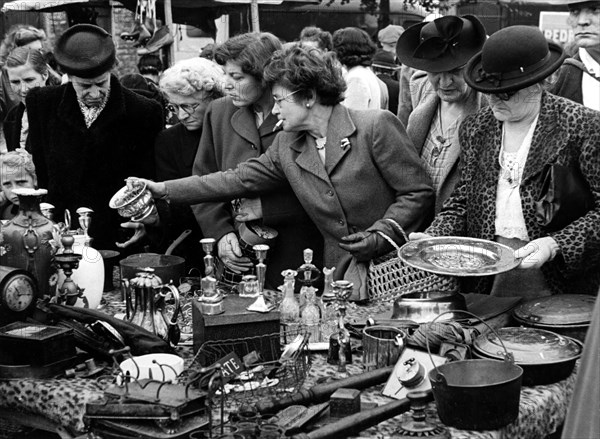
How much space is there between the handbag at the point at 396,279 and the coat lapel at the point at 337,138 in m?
0.37

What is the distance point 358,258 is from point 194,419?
4.51ft

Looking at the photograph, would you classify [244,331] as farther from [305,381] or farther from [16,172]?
[16,172]

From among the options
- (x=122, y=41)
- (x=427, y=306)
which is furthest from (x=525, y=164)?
(x=122, y=41)

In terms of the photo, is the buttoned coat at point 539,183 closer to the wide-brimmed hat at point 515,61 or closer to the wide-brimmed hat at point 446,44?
the wide-brimmed hat at point 515,61

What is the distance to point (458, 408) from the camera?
9.30 feet

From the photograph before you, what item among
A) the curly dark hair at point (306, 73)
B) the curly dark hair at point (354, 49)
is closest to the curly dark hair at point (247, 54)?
the curly dark hair at point (306, 73)

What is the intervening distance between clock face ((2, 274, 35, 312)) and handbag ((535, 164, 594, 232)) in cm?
201

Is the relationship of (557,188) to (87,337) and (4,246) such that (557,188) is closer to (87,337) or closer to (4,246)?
(87,337)

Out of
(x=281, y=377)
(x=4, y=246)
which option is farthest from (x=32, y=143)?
(x=281, y=377)

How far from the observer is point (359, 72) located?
6.98 m

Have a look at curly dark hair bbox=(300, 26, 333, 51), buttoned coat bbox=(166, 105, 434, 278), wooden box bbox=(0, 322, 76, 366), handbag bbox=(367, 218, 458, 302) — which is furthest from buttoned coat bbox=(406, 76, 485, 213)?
curly dark hair bbox=(300, 26, 333, 51)

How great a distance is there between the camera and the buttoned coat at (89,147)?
4828 mm

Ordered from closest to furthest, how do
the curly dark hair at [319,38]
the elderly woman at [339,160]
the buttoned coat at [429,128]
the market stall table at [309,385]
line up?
the market stall table at [309,385]
the elderly woman at [339,160]
the buttoned coat at [429,128]
the curly dark hair at [319,38]

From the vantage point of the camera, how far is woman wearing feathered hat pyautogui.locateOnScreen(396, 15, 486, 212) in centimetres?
441
